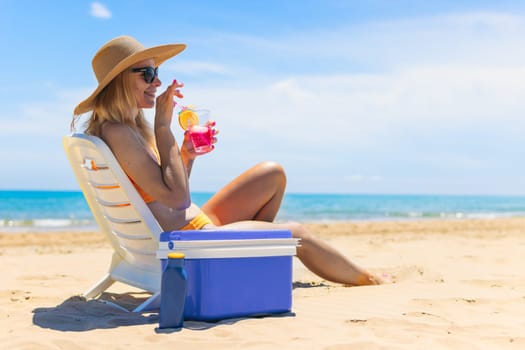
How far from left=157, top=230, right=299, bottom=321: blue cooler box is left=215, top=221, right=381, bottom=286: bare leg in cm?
48

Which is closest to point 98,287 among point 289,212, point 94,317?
point 94,317

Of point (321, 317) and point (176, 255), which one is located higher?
point (176, 255)

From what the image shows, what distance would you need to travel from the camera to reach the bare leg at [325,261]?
3506 mm

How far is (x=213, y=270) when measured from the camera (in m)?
2.73

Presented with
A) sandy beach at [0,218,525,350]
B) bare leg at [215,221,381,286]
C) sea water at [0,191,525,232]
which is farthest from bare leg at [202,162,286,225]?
sea water at [0,191,525,232]

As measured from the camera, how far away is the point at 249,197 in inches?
140

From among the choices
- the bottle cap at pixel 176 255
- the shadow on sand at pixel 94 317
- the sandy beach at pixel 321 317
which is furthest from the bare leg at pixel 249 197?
the bottle cap at pixel 176 255

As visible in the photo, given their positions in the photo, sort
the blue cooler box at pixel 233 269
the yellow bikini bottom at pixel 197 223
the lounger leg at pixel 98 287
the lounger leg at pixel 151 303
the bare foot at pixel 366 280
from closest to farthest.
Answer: the blue cooler box at pixel 233 269
the lounger leg at pixel 151 303
the yellow bikini bottom at pixel 197 223
the lounger leg at pixel 98 287
the bare foot at pixel 366 280

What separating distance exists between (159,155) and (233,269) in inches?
26.6

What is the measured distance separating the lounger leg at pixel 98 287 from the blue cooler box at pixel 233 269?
883 millimetres

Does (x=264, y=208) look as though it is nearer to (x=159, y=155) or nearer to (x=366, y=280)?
(x=366, y=280)

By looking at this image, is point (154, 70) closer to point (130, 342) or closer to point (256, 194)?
point (256, 194)

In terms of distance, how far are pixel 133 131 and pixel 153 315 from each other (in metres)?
0.94

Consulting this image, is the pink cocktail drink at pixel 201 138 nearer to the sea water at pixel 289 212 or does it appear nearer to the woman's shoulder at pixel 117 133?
the woman's shoulder at pixel 117 133
